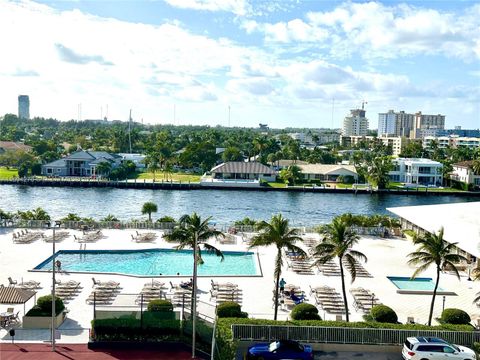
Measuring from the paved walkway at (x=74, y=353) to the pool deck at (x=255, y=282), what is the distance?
103 centimetres

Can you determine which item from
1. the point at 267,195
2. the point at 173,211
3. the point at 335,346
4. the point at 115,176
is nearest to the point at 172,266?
the point at 335,346

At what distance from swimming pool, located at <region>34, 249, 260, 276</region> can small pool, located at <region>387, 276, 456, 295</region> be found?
1089 cm

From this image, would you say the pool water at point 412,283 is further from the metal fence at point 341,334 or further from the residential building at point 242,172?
the residential building at point 242,172

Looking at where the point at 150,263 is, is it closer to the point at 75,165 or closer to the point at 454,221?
the point at 454,221

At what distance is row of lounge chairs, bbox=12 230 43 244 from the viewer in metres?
52.3

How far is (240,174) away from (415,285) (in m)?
85.2

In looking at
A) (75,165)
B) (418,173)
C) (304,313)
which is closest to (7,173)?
(75,165)

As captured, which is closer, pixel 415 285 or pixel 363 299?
pixel 363 299

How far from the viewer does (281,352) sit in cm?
2480

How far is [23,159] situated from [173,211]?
67.8 m

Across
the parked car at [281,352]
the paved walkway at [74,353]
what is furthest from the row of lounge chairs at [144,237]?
the parked car at [281,352]

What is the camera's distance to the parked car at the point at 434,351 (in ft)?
80.7

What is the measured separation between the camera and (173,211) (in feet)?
294

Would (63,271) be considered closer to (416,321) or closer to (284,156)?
(416,321)
